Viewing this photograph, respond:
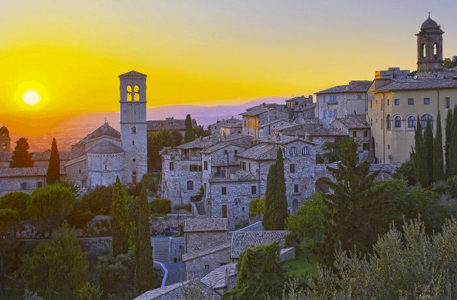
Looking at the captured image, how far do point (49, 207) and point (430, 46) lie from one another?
4230 cm

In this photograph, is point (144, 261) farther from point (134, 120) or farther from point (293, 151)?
point (134, 120)

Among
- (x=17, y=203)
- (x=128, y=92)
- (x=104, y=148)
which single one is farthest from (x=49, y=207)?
(x=128, y=92)

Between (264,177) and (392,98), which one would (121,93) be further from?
(392,98)

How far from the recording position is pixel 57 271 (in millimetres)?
33969

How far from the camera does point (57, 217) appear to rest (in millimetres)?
41688

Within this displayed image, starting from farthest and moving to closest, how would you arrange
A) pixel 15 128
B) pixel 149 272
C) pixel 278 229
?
pixel 15 128 → pixel 278 229 → pixel 149 272

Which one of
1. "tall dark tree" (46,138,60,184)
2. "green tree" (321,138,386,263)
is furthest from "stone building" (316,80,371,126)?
"green tree" (321,138,386,263)

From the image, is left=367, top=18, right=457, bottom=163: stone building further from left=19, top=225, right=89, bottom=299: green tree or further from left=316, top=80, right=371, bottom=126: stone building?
left=19, top=225, right=89, bottom=299: green tree

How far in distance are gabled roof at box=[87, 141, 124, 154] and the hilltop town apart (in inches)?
3.8

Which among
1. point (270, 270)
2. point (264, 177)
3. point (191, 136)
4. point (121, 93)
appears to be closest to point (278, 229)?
point (264, 177)

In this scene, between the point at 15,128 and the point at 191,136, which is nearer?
the point at 191,136

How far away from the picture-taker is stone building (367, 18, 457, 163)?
44500 mm

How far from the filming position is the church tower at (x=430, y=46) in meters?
61.5

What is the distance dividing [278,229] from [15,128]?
57.8m
